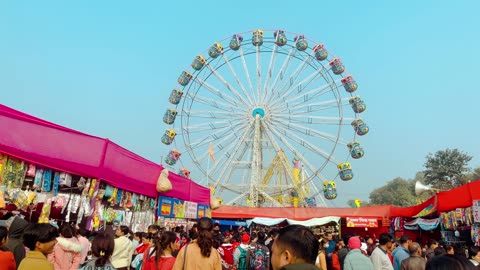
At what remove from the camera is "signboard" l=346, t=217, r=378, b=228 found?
1884cm

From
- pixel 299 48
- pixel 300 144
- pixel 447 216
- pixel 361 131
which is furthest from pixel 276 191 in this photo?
pixel 447 216

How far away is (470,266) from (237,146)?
22844 mm

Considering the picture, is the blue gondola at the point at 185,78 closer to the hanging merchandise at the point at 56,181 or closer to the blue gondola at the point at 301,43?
the blue gondola at the point at 301,43

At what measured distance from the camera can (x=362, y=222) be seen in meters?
19.0

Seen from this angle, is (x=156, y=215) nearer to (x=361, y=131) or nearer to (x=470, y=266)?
(x=470, y=266)

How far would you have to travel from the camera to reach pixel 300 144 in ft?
78.6

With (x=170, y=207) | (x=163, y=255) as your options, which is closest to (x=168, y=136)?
(x=170, y=207)

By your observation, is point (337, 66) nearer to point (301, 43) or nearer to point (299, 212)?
point (301, 43)

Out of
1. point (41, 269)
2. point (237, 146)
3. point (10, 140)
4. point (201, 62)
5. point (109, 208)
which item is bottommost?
point (41, 269)

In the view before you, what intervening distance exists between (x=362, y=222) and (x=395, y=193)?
47.3 m

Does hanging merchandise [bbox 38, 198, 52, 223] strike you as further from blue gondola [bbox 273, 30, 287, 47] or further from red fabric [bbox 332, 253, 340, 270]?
blue gondola [bbox 273, 30, 287, 47]

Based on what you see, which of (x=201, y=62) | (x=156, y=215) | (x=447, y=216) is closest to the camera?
(x=156, y=215)

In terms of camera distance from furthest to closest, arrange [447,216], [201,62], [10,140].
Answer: [201,62] < [447,216] < [10,140]

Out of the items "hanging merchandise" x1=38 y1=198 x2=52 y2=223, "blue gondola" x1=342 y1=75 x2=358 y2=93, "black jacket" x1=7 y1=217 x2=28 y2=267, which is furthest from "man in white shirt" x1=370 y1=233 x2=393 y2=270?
"blue gondola" x1=342 y1=75 x2=358 y2=93
